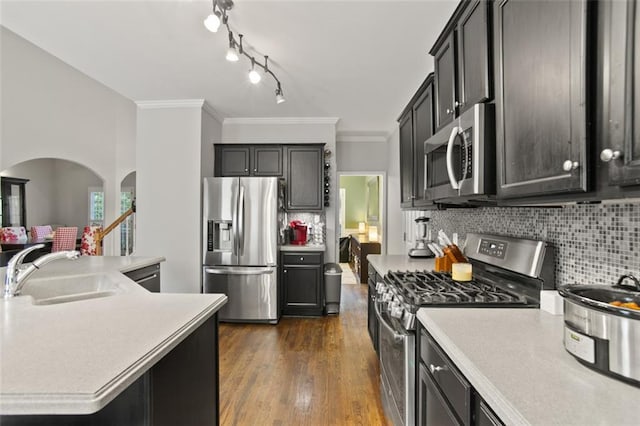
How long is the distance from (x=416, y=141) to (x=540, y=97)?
1609 mm

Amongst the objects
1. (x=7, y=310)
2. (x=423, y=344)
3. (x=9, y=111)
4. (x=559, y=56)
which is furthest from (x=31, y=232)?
(x=559, y=56)

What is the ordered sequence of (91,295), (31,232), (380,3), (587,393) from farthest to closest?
(31,232) → (380,3) → (91,295) → (587,393)

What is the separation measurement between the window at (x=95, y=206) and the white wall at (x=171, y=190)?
6.59 meters

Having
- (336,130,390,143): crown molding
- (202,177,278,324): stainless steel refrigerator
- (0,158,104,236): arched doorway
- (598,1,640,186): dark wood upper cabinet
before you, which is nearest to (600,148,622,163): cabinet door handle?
(598,1,640,186): dark wood upper cabinet

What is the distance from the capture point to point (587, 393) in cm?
78

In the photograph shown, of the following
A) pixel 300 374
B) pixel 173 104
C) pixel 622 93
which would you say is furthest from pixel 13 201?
pixel 622 93

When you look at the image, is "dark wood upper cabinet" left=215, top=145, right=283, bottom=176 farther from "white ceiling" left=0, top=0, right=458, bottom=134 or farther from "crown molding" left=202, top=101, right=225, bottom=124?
"white ceiling" left=0, top=0, right=458, bottom=134

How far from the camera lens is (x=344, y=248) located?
8.46 meters

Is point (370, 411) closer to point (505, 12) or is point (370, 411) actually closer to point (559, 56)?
point (559, 56)

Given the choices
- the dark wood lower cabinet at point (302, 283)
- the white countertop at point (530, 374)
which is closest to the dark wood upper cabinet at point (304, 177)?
the dark wood lower cabinet at point (302, 283)

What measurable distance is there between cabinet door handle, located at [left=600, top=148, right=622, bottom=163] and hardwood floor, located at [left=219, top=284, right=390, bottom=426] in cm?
193

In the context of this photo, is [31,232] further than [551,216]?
Yes

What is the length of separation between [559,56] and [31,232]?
9851 millimetres

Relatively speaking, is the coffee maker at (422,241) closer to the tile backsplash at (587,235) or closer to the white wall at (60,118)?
the tile backsplash at (587,235)
